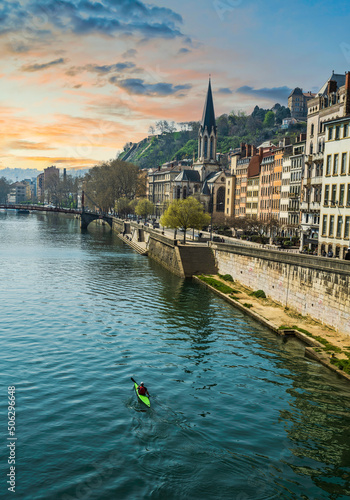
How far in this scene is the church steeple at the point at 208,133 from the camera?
175375 millimetres

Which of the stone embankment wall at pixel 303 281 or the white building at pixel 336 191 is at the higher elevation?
the white building at pixel 336 191

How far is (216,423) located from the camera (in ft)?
72.2

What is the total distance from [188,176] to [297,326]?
147331 millimetres

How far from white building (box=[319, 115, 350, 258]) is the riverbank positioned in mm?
8997

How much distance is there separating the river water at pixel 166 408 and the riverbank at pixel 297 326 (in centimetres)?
86

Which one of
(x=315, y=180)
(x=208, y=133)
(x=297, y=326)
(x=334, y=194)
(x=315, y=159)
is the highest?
(x=208, y=133)

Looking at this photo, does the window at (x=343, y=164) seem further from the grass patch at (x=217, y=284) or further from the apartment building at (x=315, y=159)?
the grass patch at (x=217, y=284)

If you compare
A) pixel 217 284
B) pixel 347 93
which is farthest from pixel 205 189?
pixel 217 284

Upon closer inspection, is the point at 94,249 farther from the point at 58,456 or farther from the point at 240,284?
the point at 58,456

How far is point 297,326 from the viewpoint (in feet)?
121

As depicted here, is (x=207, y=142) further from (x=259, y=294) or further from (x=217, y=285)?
(x=259, y=294)

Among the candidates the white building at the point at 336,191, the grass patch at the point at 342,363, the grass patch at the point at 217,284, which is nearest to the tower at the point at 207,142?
the grass patch at the point at 217,284

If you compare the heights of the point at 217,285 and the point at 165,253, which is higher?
the point at 165,253

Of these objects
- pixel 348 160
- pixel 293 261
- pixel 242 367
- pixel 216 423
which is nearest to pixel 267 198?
pixel 348 160
